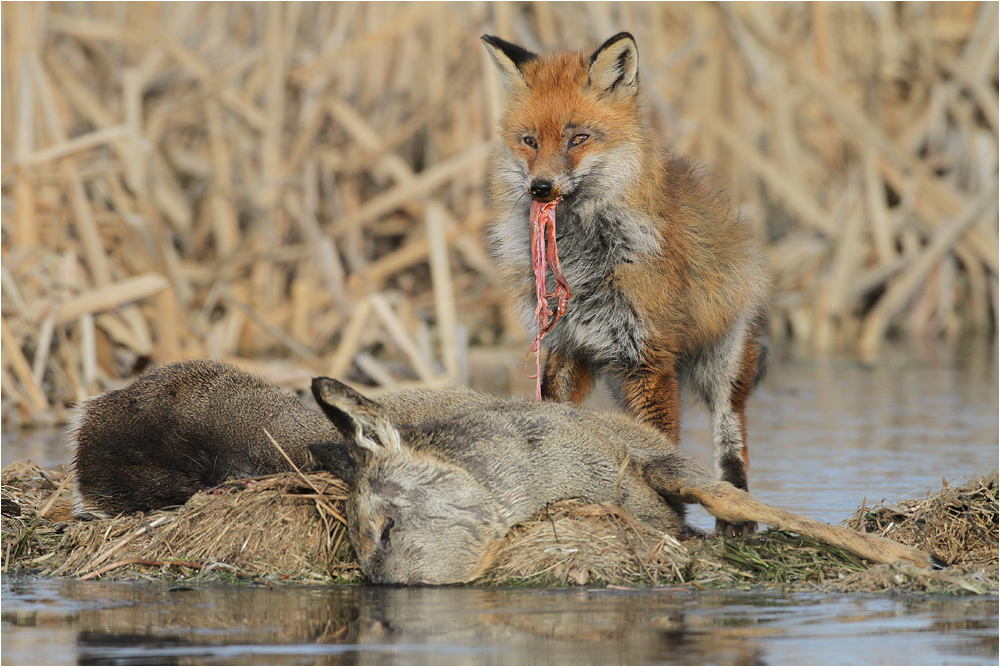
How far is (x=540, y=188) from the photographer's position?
7.24 meters

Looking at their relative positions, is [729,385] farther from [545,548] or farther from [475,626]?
[475,626]

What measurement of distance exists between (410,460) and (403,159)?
11.6 metres

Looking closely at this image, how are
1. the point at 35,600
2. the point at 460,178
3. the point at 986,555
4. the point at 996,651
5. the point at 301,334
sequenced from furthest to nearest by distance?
the point at 460,178
the point at 301,334
the point at 986,555
the point at 35,600
the point at 996,651

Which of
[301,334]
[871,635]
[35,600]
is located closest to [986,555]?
[871,635]

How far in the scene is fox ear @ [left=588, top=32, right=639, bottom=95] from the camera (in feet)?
24.6

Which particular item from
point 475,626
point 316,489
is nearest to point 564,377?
point 316,489

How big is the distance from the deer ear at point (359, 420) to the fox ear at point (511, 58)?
112 inches

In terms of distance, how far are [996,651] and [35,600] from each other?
388 centimetres

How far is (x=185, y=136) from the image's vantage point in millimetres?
16906

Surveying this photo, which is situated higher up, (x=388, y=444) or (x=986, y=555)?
(x=388, y=444)

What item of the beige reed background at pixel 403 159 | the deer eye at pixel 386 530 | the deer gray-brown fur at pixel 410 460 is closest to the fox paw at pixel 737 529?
the deer gray-brown fur at pixel 410 460

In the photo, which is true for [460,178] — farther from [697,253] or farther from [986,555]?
[986,555]

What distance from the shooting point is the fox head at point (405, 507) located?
220 inches

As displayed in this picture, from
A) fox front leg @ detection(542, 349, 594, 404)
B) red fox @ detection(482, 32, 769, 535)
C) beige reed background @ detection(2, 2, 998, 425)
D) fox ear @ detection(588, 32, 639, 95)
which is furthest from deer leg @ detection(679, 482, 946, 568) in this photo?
beige reed background @ detection(2, 2, 998, 425)
